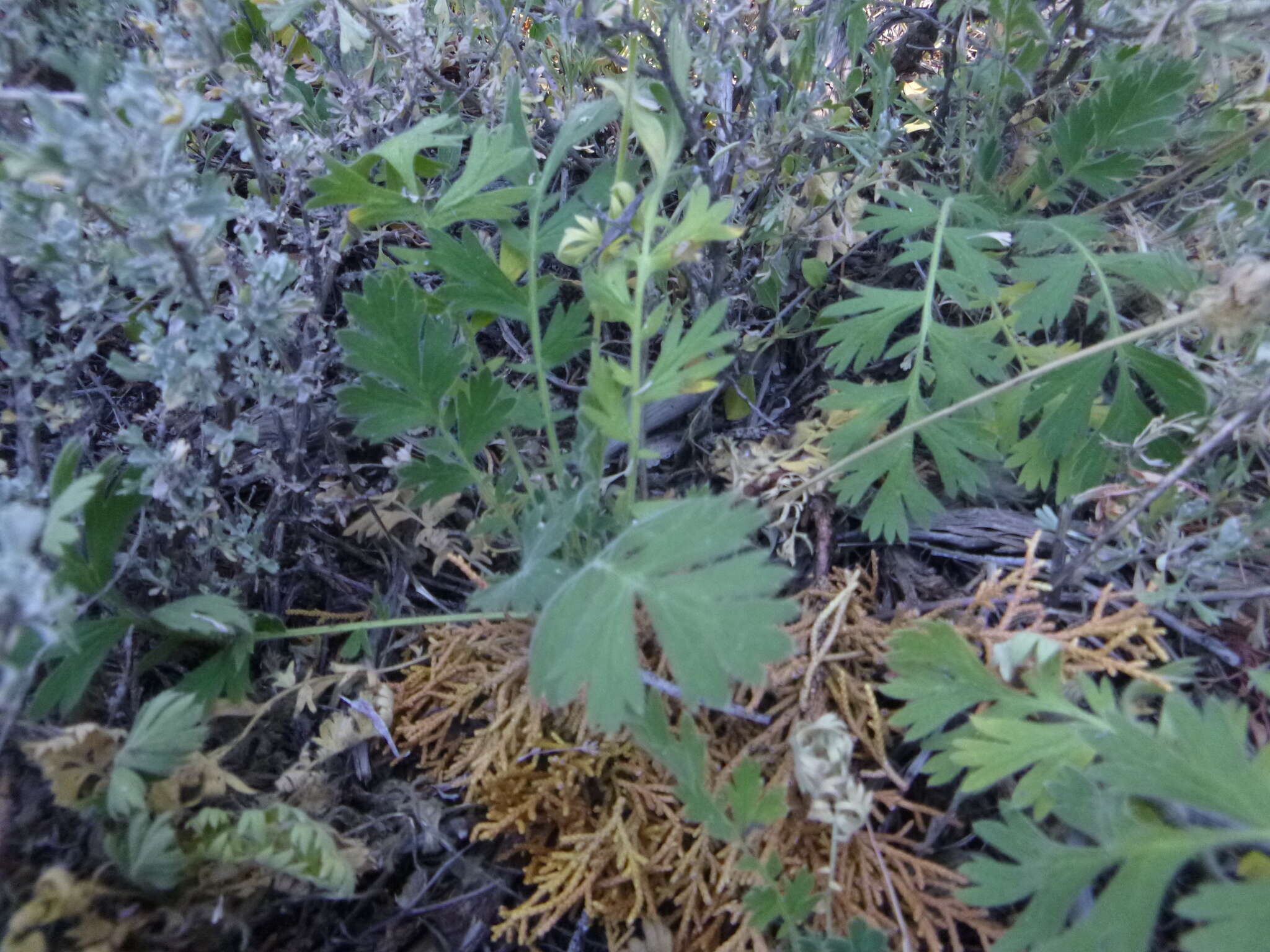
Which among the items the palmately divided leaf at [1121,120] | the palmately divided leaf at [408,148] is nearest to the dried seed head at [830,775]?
the palmately divided leaf at [408,148]

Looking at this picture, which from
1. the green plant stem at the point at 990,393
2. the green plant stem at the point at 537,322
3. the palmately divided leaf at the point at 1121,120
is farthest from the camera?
the palmately divided leaf at the point at 1121,120

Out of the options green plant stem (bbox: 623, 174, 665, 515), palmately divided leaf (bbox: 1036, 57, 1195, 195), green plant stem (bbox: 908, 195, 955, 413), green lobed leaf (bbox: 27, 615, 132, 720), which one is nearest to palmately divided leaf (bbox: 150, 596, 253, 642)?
green lobed leaf (bbox: 27, 615, 132, 720)

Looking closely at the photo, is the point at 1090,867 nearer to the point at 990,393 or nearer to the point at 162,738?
the point at 990,393

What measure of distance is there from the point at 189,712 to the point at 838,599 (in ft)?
3.01

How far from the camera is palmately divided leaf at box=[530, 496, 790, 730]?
2.91 ft

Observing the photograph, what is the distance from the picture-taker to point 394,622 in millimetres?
1218

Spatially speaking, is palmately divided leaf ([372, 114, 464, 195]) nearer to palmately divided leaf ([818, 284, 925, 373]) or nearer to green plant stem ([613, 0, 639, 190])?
green plant stem ([613, 0, 639, 190])

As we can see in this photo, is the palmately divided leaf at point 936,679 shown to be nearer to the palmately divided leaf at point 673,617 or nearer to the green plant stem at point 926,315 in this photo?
the palmately divided leaf at point 673,617

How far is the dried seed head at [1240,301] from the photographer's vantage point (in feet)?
3.28

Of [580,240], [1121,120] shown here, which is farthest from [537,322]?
[1121,120]

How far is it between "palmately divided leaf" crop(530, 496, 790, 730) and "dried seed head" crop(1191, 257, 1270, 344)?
26.3 inches

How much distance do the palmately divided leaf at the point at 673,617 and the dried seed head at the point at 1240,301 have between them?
668mm

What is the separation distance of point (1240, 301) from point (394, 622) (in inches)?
48.8

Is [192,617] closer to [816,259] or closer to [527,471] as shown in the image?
[527,471]
